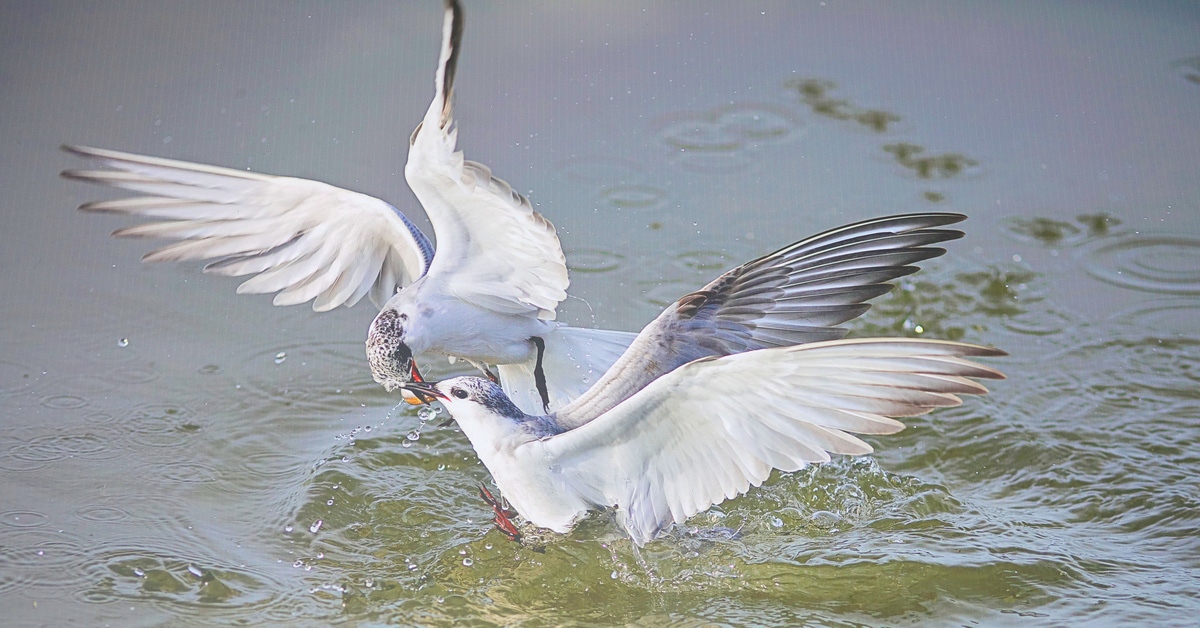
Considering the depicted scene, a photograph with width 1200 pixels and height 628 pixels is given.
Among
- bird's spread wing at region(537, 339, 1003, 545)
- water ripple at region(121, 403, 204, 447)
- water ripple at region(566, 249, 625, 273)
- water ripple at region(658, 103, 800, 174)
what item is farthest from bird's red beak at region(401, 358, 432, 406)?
water ripple at region(658, 103, 800, 174)

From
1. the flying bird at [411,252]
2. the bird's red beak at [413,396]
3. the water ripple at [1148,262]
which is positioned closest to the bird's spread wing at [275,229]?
the flying bird at [411,252]

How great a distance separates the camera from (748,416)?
316 centimetres

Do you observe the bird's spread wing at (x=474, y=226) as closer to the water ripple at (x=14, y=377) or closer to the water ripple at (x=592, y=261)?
the water ripple at (x=592, y=261)

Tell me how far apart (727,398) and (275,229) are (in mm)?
2111

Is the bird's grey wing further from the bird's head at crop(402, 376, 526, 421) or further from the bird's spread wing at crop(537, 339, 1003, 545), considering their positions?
the bird's spread wing at crop(537, 339, 1003, 545)

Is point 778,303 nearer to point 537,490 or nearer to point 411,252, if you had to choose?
point 537,490

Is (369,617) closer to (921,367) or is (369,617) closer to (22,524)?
(22,524)

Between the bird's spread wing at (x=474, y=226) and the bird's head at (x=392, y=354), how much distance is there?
0.90 ft

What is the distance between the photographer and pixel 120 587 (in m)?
3.71

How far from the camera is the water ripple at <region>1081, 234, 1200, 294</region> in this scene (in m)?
5.35

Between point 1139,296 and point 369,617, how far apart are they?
3.79m

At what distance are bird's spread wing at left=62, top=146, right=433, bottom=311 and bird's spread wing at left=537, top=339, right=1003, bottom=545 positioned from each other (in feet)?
4.52

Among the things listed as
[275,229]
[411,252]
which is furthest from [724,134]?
[275,229]

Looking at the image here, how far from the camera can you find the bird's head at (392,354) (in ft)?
13.0
